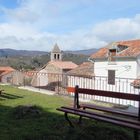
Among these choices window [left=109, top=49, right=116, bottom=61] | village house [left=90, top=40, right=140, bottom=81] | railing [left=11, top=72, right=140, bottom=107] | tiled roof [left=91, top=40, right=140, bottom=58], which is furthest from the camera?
window [left=109, top=49, right=116, bottom=61]

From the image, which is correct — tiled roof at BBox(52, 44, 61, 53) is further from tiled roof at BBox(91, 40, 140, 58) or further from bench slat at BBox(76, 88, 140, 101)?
bench slat at BBox(76, 88, 140, 101)

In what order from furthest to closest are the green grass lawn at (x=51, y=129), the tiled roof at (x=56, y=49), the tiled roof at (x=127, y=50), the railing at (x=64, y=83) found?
the tiled roof at (x=56, y=49) < the tiled roof at (x=127, y=50) < the railing at (x=64, y=83) < the green grass lawn at (x=51, y=129)

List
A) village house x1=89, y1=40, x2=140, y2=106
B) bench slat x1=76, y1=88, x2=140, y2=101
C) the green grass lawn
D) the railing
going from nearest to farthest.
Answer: bench slat x1=76, y1=88, x2=140, y2=101 < the green grass lawn < the railing < village house x1=89, y1=40, x2=140, y2=106

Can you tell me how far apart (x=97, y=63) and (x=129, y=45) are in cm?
505

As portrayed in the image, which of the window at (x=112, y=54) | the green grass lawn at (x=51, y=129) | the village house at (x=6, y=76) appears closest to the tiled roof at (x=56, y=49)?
the village house at (x=6, y=76)

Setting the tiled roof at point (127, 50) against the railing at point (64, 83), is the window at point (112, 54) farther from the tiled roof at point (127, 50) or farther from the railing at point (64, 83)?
the railing at point (64, 83)

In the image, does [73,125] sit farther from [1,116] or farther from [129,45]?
[129,45]

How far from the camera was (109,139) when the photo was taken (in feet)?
18.3

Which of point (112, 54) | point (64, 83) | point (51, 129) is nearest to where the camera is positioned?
point (51, 129)

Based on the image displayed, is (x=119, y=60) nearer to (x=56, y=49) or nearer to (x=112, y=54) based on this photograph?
(x=112, y=54)

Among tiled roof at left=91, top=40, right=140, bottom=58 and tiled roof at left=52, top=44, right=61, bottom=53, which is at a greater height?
tiled roof at left=52, top=44, right=61, bottom=53

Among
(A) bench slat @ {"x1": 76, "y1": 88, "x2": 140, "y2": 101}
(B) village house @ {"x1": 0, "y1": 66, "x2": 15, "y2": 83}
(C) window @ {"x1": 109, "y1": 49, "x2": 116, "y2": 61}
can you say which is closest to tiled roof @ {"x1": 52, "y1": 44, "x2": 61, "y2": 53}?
(B) village house @ {"x1": 0, "y1": 66, "x2": 15, "y2": 83}

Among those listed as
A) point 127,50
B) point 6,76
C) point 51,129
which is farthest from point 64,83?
point 6,76

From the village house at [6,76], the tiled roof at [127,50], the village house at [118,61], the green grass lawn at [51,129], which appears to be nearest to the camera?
the green grass lawn at [51,129]
